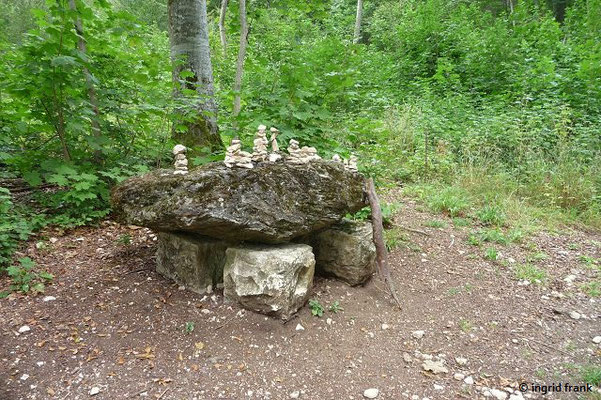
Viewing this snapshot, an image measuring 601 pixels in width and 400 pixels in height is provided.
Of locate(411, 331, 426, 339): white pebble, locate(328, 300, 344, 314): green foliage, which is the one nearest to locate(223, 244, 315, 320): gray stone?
locate(328, 300, 344, 314): green foliage

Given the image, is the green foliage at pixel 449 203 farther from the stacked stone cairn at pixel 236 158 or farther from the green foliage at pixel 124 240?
the green foliage at pixel 124 240

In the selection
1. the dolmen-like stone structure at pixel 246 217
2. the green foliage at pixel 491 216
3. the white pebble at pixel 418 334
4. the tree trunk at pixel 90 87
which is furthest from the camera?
the green foliage at pixel 491 216

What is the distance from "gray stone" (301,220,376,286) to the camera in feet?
11.5

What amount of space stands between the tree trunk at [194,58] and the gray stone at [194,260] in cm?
171

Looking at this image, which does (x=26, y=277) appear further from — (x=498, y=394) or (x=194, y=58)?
(x=498, y=394)

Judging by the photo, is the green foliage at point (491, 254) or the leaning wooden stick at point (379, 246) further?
the green foliage at point (491, 254)

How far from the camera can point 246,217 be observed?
109 inches

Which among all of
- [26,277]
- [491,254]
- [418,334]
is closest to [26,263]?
[26,277]

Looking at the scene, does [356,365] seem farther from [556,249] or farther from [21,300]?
[556,249]

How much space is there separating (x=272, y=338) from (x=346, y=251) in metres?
1.18

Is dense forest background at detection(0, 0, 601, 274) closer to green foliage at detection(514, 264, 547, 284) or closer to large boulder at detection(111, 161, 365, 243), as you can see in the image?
green foliage at detection(514, 264, 547, 284)

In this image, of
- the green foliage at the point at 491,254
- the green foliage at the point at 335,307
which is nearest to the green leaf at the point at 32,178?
the green foliage at the point at 335,307

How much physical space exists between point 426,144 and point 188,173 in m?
5.61

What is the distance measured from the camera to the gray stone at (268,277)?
113 inches
